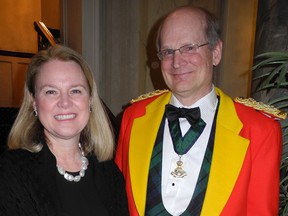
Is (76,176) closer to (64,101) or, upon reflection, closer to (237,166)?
(64,101)

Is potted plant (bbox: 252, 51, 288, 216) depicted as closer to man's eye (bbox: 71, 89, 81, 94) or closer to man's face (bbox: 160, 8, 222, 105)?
man's face (bbox: 160, 8, 222, 105)

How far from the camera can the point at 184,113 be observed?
5.87ft

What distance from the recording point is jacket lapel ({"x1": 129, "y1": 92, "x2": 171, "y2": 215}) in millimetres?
1756

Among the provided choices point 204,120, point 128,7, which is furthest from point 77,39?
point 204,120

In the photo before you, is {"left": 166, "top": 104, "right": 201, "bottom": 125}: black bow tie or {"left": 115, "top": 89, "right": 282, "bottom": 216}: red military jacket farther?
{"left": 166, "top": 104, "right": 201, "bottom": 125}: black bow tie

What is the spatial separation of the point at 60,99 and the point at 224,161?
922 millimetres

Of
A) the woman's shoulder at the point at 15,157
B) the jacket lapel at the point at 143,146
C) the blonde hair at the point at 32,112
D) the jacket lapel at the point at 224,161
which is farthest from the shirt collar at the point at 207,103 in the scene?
the woman's shoulder at the point at 15,157

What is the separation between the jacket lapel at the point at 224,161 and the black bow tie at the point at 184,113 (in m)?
0.13

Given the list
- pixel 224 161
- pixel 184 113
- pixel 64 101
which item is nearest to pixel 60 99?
pixel 64 101

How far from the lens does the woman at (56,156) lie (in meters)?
1.42

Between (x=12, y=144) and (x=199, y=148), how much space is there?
1.03 metres

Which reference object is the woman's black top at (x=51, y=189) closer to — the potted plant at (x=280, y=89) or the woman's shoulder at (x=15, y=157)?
the woman's shoulder at (x=15, y=157)

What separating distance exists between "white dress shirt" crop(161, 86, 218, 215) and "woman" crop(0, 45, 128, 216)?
10.9 inches

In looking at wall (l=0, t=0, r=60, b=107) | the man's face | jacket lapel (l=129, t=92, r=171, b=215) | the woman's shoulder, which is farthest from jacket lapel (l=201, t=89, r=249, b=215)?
wall (l=0, t=0, r=60, b=107)
